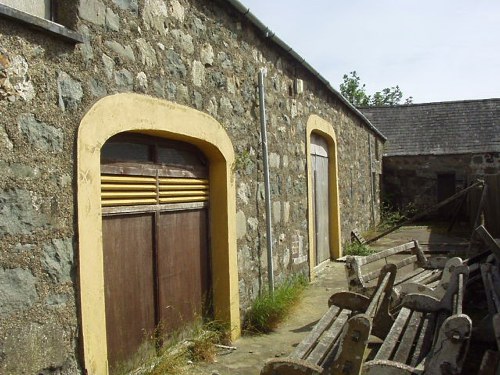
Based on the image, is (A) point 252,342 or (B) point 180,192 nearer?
(B) point 180,192

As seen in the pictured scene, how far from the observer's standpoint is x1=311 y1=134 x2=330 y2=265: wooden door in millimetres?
8219

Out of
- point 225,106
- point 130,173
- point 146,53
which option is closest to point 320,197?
point 225,106

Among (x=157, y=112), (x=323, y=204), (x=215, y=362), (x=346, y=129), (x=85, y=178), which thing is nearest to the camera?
(x=85, y=178)

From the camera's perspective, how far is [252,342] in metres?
4.67

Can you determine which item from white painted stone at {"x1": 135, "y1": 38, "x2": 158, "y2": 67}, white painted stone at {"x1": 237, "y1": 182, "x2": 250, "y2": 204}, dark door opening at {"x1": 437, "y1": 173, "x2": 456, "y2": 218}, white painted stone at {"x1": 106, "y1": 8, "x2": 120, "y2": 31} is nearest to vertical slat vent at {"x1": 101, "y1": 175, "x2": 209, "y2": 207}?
white painted stone at {"x1": 237, "y1": 182, "x2": 250, "y2": 204}

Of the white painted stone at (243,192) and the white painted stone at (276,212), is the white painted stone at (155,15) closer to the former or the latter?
the white painted stone at (243,192)

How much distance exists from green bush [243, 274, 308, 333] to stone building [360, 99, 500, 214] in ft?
42.7

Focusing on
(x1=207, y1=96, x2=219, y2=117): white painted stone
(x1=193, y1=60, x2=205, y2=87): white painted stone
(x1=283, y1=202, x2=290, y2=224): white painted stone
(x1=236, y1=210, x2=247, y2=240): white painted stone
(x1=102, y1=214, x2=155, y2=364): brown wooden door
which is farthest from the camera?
(x1=283, y1=202, x2=290, y2=224): white painted stone

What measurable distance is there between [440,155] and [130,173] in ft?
52.9

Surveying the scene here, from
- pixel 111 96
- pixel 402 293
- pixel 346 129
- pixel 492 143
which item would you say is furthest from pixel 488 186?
pixel 492 143

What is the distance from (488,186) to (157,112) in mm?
7736

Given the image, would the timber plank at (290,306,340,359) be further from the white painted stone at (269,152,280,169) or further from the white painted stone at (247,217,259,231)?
the white painted stone at (269,152,280,169)

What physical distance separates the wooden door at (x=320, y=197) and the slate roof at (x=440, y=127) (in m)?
10.0

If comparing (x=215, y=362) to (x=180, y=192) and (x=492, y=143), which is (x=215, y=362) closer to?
(x=180, y=192)
